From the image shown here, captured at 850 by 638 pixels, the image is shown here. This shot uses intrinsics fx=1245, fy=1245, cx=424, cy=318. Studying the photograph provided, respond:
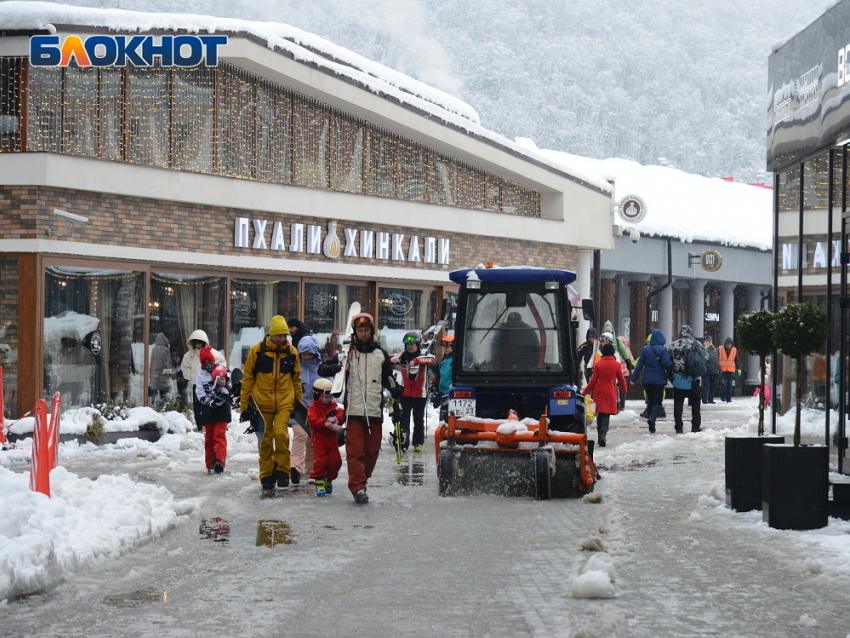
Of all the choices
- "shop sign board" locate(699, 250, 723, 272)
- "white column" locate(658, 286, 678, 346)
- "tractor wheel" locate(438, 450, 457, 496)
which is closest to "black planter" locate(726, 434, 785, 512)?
"tractor wheel" locate(438, 450, 457, 496)

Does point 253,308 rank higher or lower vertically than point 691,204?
lower

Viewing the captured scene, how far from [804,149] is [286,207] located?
40.9ft

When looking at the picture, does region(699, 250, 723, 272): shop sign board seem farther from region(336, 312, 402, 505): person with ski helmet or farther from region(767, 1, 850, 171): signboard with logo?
region(336, 312, 402, 505): person with ski helmet

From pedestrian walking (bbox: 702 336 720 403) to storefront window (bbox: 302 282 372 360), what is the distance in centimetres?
1229

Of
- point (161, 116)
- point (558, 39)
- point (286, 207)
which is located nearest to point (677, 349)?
point (286, 207)

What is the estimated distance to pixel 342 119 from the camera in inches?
984

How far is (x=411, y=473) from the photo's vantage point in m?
14.9

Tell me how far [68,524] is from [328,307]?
1594 centimetres

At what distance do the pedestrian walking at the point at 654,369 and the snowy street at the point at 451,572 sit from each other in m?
8.51

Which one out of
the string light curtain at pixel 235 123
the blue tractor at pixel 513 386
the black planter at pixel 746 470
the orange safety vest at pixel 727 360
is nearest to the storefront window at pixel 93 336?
the string light curtain at pixel 235 123

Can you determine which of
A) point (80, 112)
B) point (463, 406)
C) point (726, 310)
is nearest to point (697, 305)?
point (726, 310)

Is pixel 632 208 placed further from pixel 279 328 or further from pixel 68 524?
pixel 68 524

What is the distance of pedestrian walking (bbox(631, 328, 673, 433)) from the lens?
2147 centimetres

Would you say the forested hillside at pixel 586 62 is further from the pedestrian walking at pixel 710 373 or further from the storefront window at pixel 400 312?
the storefront window at pixel 400 312
